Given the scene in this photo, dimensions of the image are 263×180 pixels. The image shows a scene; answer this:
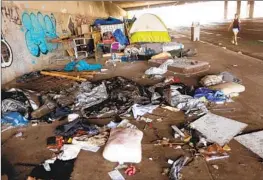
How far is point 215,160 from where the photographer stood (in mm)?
3107

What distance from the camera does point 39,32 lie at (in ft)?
31.9

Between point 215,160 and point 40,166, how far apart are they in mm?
2438

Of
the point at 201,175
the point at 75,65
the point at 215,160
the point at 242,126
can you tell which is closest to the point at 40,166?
the point at 201,175

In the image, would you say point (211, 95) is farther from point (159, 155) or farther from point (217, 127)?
point (159, 155)

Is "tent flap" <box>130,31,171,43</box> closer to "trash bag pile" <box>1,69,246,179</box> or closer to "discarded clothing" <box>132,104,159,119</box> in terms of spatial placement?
"trash bag pile" <box>1,69,246,179</box>

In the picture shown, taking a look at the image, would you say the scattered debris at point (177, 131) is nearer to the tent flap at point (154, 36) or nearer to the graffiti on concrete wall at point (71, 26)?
the tent flap at point (154, 36)

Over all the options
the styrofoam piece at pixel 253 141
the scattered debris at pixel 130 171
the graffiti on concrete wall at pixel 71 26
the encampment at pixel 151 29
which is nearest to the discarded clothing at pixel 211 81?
the styrofoam piece at pixel 253 141

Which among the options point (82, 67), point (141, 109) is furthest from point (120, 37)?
point (141, 109)

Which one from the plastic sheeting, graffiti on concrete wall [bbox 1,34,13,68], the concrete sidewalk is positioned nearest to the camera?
the plastic sheeting

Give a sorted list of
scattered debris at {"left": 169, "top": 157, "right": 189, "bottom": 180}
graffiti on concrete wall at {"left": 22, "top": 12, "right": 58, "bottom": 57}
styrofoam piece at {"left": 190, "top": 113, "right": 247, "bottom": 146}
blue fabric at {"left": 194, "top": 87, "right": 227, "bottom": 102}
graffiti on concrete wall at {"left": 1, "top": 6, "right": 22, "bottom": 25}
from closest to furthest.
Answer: scattered debris at {"left": 169, "top": 157, "right": 189, "bottom": 180}
styrofoam piece at {"left": 190, "top": 113, "right": 247, "bottom": 146}
blue fabric at {"left": 194, "top": 87, "right": 227, "bottom": 102}
graffiti on concrete wall at {"left": 1, "top": 6, "right": 22, "bottom": 25}
graffiti on concrete wall at {"left": 22, "top": 12, "right": 58, "bottom": 57}

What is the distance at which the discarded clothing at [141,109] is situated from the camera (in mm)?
4629

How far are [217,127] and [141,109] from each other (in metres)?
1.54

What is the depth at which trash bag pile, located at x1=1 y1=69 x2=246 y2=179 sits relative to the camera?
3.18m

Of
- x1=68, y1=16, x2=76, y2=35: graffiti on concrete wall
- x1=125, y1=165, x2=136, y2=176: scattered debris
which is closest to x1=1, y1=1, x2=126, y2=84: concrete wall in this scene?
x1=68, y1=16, x2=76, y2=35: graffiti on concrete wall
